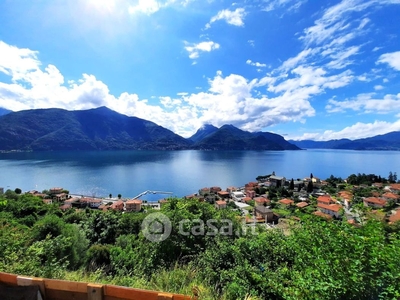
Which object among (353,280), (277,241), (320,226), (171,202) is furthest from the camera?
(171,202)

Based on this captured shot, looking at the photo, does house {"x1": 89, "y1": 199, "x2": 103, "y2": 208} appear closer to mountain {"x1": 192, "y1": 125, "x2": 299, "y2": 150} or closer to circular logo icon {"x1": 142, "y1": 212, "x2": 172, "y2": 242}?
circular logo icon {"x1": 142, "y1": 212, "x2": 172, "y2": 242}

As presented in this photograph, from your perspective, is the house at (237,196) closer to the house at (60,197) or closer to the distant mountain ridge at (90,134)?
the house at (60,197)

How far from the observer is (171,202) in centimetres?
600

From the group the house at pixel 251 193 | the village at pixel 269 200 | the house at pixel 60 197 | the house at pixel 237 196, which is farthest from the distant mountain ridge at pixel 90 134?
the house at pixel 251 193

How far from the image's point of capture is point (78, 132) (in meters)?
140

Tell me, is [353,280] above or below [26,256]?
above

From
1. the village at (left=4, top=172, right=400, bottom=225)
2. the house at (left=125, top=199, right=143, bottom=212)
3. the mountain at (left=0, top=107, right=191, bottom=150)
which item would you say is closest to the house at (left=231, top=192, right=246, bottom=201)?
the village at (left=4, top=172, right=400, bottom=225)

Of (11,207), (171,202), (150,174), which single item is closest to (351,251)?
(171,202)

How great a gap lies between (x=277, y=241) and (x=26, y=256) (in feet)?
15.6

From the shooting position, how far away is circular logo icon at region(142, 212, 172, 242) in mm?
5035

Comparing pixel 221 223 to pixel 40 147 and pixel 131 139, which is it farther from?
pixel 131 139

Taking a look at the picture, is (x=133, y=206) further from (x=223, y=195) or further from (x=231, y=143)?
(x=231, y=143)

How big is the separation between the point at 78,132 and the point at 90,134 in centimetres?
1439

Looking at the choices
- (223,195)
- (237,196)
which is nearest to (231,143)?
(237,196)
